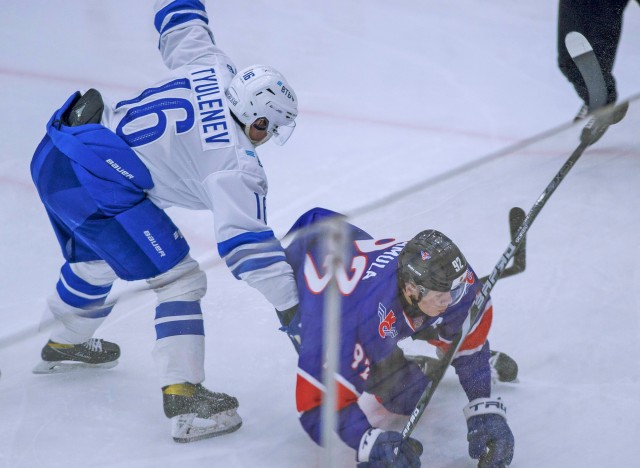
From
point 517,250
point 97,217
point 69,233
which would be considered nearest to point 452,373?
point 517,250

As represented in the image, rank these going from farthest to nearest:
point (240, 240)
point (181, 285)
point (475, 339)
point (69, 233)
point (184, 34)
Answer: point (184, 34), point (69, 233), point (240, 240), point (475, 339), point (181, 285)

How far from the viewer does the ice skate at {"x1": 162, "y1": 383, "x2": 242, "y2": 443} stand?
4.90ft

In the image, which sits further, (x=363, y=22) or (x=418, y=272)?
(x=363, y=22)

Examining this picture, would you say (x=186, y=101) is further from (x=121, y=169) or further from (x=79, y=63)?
(x=79, y=63)

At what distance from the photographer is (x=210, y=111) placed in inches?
79.0

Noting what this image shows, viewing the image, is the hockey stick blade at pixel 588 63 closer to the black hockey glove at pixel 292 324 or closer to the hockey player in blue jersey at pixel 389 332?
the hockey player in blue jersey at pixel 389 332

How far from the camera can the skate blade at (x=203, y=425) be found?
4.84ft

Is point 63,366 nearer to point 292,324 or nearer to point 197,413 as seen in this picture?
point 197,413

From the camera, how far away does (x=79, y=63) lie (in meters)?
3.79

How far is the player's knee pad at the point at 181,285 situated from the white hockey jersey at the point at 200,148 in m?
0.38

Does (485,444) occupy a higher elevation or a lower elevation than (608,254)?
lower

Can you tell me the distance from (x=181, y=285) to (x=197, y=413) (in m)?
0.37

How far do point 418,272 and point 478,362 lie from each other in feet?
0.72

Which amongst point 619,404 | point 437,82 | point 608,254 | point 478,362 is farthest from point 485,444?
point 437,82
